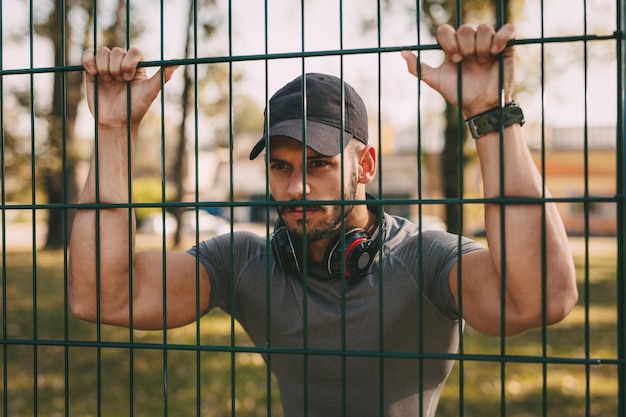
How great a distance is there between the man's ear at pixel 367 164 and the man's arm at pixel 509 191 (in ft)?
2.50

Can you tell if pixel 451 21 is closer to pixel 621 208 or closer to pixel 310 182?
pixel 310 182

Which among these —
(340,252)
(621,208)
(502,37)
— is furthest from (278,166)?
(621,208)

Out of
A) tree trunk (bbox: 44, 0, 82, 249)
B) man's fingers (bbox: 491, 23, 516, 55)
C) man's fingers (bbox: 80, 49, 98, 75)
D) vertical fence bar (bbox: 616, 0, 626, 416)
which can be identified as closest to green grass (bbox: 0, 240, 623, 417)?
man's fingers (bbox: 80, 49, 98, 75)

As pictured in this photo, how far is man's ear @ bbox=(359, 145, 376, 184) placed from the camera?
2.49 meters

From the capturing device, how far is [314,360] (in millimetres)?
2303

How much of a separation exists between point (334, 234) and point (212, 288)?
49 centimetres

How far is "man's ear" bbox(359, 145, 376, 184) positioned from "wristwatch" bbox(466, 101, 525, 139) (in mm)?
792

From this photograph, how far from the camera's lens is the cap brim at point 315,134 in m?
2.15

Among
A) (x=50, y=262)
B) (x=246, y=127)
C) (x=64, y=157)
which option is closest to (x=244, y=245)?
(x=64, y=157)

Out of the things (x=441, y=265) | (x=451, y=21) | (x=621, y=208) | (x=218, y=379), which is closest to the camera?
(x=621, y=208)

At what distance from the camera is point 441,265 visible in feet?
6.92

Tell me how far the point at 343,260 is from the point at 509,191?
473 mm

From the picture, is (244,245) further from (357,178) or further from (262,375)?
(262,375)

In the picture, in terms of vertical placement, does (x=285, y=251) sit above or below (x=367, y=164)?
below
